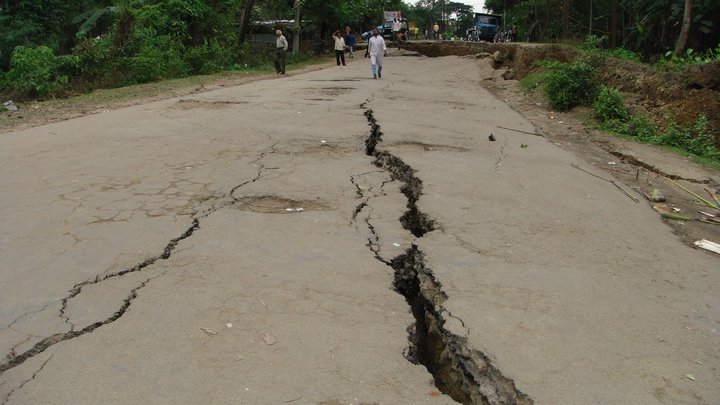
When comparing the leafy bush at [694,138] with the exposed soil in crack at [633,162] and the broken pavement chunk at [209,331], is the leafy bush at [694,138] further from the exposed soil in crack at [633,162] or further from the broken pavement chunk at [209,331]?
→ the broken pavement chunk at [209,331]

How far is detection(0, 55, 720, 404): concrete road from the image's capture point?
101 inches

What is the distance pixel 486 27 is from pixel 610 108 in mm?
28169

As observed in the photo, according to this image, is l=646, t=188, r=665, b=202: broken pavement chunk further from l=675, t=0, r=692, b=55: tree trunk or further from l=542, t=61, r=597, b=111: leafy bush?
l=675, t=0, r=692, b=55: tree trunk

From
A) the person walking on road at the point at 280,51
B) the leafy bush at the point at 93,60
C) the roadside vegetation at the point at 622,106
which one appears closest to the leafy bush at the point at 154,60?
the leafy bush at the point at 93,60

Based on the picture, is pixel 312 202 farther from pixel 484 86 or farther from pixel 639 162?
pixel 484 86

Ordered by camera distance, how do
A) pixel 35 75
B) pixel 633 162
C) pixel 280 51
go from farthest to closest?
pixel 280 51 < pixel 35 75 < pixel 633 162

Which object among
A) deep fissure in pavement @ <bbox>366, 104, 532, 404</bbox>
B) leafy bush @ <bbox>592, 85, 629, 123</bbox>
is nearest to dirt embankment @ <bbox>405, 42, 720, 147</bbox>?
leafy bush @ <bbox>592, 85, 629, 123</bbox>

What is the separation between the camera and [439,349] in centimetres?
299

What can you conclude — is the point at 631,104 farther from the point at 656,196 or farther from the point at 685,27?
the point at 656,196

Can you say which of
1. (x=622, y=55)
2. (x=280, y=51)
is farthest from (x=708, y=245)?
(x=280, y=51)

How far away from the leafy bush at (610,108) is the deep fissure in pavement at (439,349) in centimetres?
789

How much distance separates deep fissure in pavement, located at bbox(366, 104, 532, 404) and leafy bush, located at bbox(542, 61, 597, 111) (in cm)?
900

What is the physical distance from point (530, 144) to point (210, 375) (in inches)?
274

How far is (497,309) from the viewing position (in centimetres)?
322
